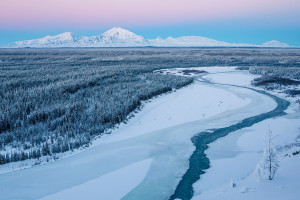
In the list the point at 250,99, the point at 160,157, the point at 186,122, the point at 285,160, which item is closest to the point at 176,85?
the point at 250,99

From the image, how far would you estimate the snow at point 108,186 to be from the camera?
811cm

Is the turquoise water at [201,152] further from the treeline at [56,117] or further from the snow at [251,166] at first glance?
the treeline at [56,117]

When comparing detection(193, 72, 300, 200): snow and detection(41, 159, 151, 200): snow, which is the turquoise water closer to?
detection(193, 72, 300, 200): snow

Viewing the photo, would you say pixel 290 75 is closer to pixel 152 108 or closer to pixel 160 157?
pixel 152 108

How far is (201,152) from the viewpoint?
11.4 m

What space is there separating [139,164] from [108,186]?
199 cm

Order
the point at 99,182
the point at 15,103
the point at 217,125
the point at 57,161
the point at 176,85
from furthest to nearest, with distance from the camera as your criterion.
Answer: the point at 176,85 → the point at 15,103 → the point at 217,125 → the point at 57,161 → the point at 99,182

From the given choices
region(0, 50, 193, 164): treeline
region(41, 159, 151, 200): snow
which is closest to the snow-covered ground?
region(41, 159, 151, 200): snow

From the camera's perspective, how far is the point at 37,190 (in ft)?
27.7

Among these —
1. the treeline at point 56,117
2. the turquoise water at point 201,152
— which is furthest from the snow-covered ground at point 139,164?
the treeline at point 56,117

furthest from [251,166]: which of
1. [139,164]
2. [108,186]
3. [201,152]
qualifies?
[108,186]

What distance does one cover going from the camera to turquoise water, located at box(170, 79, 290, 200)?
8.26 m

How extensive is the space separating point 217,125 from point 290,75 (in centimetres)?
2741

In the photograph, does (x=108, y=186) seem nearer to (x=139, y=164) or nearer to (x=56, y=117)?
(x=139, y=164)
